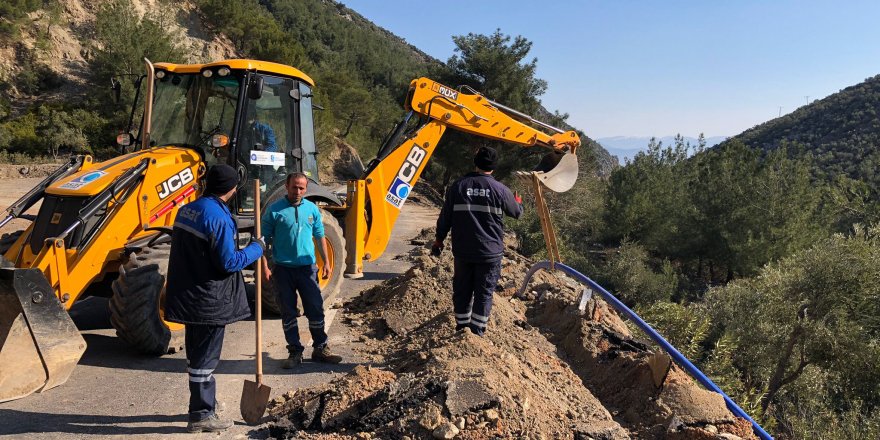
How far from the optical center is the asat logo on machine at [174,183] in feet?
18.7

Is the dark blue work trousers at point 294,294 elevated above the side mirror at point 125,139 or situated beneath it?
situated beneath

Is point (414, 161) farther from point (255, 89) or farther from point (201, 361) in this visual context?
point (201, 361)

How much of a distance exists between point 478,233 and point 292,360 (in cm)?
212

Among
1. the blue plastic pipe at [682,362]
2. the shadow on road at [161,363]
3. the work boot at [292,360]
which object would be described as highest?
the blue plastic pipe at [682,362]

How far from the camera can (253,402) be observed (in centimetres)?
409

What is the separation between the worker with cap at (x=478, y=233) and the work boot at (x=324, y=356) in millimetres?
1269

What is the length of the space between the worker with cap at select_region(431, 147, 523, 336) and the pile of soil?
0.37 meters

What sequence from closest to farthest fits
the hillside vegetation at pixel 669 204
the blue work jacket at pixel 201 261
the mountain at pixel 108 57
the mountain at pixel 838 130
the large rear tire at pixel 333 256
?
1. the blue work jacket at pixel 201 261
2. the large rear tire at pixel 333 256
3. the hillside vegetation at pixel 669 204
4. the mountain at pixel 108 57
5. the mountain at pixel 838 130

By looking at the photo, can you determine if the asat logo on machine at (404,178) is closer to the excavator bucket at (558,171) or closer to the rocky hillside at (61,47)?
the excavator bucket at (558,171)

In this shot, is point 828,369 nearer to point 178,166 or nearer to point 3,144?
point 178,166

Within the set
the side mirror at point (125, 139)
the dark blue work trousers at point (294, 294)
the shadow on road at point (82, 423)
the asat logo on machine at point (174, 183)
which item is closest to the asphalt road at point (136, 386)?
the shadow on road at point (82, 423)

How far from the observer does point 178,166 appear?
5.88 meters

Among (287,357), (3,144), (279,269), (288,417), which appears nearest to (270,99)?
(279,269)

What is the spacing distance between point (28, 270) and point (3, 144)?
24.8 m
